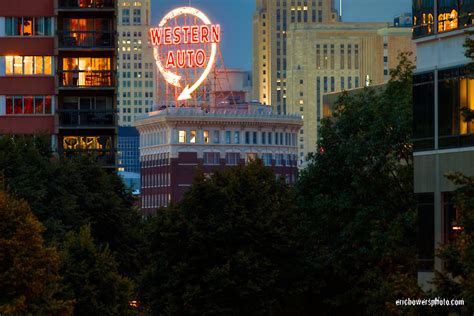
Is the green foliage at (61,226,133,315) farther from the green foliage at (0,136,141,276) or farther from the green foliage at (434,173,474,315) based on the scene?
the green foliage at (434,173,474,315)

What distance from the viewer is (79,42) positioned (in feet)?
470

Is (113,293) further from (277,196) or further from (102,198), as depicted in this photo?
(102,198)

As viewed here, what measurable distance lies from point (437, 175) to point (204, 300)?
1042 inches

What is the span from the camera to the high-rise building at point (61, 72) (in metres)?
142

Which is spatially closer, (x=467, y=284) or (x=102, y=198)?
(x=467, y=284)

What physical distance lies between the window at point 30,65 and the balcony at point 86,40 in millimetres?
2120

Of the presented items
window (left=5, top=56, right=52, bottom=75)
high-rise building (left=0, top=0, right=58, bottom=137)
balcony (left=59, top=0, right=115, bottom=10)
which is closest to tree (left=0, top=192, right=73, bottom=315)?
balcony (left=59, top=0, right=115, bottom=10)

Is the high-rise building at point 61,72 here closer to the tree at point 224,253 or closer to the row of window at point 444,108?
the tree at point 224,253

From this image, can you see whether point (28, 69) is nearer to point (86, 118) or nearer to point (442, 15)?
point (86, 118)

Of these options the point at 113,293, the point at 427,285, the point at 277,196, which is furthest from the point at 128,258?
the point at 427,285

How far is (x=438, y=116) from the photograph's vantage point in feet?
241

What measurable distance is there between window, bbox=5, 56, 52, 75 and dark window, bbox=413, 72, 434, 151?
7161cm

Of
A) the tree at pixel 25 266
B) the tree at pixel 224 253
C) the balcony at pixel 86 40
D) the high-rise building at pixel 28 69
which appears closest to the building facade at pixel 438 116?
the tree at pixel 25 266

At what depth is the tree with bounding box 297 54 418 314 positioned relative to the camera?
295 ft
